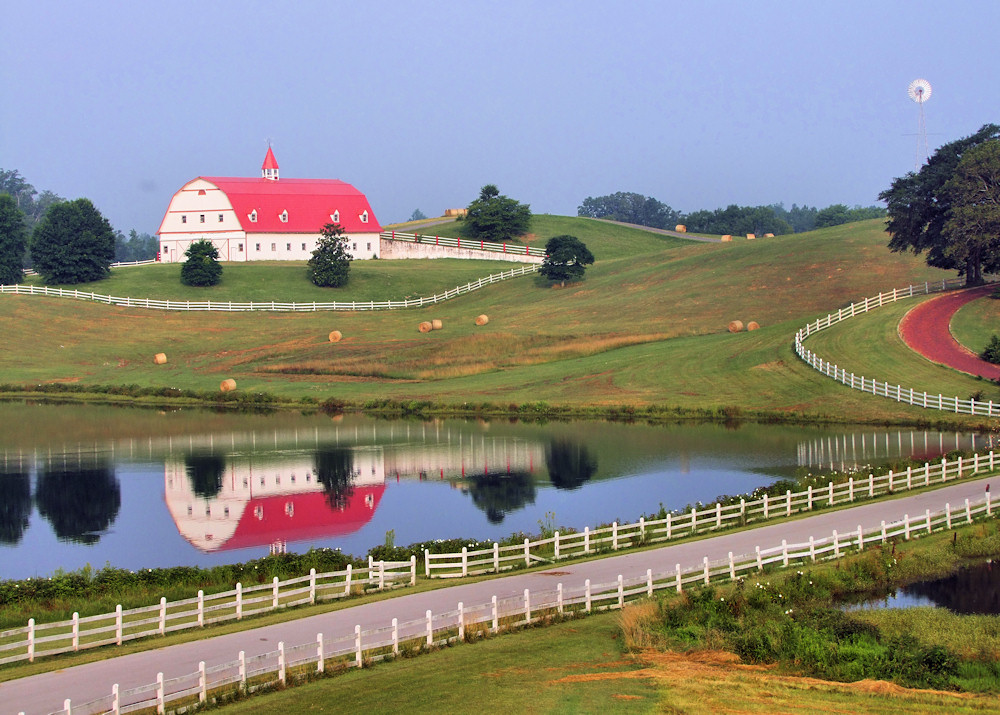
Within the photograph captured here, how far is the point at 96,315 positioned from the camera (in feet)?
312

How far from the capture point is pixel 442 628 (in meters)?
22.2

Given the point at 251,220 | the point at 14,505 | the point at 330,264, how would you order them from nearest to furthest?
the point at 14,505, the point at 330,264, the point at 251,220

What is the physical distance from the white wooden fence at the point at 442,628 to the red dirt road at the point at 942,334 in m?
35.6

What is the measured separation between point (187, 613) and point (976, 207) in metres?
63.2

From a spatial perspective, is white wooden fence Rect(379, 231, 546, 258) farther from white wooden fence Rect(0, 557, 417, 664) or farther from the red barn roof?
white wooden fence Rect(0, 557, 417, 664)

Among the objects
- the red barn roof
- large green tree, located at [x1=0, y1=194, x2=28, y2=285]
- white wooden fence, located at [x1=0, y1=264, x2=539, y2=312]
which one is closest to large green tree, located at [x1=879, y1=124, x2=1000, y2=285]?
white wooden fence, located at [x1=0, y1=264, x2=539, y2=312]

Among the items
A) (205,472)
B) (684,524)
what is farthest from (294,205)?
Answer: (684,524)

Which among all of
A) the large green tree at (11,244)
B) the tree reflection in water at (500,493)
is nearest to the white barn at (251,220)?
the large green tree at (11,244)

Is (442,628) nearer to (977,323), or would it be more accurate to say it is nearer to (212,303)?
(977,323)

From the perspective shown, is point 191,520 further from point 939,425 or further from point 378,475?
point 939,425

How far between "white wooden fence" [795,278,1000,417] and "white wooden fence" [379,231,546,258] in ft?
182

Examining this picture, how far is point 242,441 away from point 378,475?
37.0 feet

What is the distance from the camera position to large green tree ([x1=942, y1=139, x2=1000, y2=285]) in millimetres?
70188

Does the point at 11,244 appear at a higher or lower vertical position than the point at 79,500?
higher
